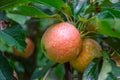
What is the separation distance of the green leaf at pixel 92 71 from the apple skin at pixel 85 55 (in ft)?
0.07

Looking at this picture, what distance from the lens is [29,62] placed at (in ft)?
5.51

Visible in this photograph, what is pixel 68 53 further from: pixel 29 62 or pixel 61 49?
pixel 29 62

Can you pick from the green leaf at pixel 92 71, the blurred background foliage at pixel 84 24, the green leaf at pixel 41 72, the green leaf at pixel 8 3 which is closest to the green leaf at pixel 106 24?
the blurred background foliage at pixel 84 24

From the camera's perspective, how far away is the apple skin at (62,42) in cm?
92

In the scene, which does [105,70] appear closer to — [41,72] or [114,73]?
[114,73]

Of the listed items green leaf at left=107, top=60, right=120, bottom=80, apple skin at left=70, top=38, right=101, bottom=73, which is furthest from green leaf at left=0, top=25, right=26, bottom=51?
green leaf at left=107, top=60, right=120, bottom=80

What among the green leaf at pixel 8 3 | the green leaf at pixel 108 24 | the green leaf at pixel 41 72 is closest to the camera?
the green leaf at pixel 108 24

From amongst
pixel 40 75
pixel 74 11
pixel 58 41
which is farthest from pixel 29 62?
pixel 58 41

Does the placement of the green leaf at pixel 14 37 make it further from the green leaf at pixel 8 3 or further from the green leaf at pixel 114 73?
the green leaf at pixel 114 73

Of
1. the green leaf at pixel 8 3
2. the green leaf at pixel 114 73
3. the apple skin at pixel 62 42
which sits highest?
the green leaf at pixel 8 3

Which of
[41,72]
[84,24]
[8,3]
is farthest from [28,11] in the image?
[41,72]

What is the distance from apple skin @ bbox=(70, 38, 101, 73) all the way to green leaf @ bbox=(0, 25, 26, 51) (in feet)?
0.52

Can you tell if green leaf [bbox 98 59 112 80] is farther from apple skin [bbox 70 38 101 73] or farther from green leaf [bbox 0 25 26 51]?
green leaf [bbox 0 25 26 51]

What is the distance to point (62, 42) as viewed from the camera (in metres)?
0.92
